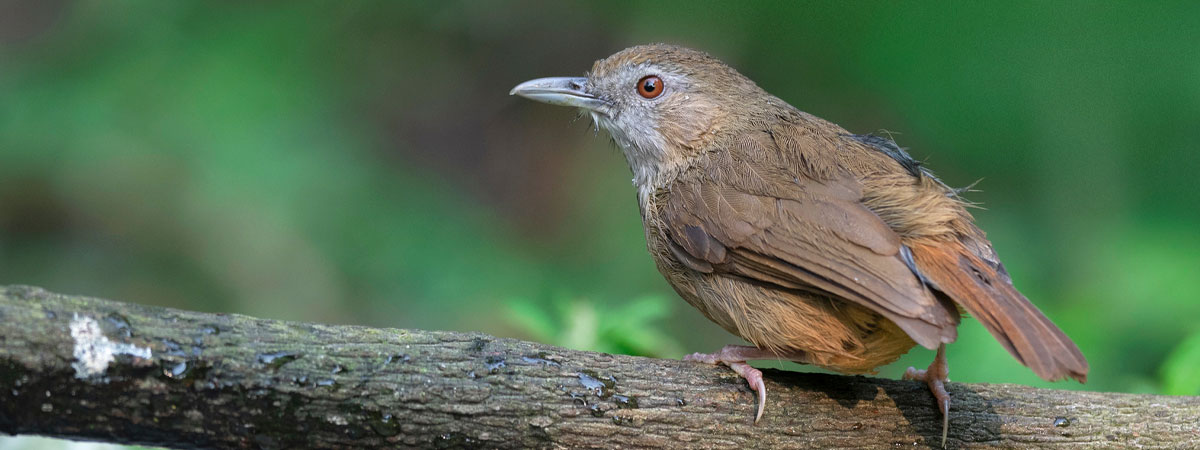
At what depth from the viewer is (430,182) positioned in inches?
272

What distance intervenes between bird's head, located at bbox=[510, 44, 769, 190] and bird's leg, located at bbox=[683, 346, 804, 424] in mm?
850

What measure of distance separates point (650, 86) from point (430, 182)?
3123mm

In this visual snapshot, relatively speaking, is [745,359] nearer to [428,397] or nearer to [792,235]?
[792,235]

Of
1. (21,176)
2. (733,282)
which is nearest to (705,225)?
(733,282)

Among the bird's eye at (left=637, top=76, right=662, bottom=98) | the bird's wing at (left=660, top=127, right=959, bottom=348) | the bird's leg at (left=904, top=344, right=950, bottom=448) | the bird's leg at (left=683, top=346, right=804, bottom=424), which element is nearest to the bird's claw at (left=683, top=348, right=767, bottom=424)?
the bird's leg at (left=683, top=346, right=804, bottom=424)

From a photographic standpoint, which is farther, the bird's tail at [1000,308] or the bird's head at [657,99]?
the bird's head at [657,99]

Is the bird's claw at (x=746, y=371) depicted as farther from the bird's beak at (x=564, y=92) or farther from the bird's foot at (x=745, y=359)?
the bird's beak at (x=564, y=92)

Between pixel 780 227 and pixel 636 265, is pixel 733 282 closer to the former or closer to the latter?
pixel 780 227

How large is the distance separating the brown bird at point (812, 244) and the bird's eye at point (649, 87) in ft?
0.27

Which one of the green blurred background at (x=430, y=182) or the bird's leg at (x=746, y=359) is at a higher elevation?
the green blurred background at (x=430, y=182)

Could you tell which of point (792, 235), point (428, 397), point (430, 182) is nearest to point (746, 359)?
point (792, 235)

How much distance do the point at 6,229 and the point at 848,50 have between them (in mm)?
5349

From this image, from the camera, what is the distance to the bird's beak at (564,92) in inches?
164

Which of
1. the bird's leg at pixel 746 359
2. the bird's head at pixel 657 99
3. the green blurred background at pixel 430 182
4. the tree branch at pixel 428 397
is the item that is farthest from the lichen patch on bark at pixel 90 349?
the green blurred background at pixel 430 182
